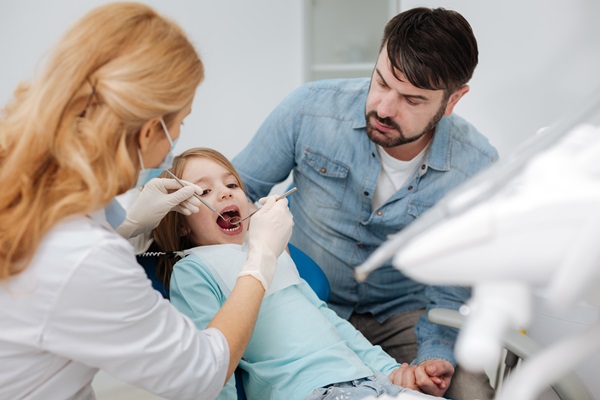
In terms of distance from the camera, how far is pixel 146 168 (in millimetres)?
1092

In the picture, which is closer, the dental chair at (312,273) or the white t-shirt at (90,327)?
the white t-shirt at (90,327)

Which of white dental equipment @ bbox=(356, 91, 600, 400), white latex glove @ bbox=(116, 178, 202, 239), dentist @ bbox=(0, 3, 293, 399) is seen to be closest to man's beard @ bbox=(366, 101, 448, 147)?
white latex glove @ bbox=(116, 178, 202, 239)

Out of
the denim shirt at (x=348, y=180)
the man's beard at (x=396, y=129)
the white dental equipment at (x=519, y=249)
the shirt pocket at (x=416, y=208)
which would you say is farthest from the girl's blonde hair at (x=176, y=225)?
the white dental equipment at (x=519, y=249)

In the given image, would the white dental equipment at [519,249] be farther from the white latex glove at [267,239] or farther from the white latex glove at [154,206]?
the white latex glove at [154,206]

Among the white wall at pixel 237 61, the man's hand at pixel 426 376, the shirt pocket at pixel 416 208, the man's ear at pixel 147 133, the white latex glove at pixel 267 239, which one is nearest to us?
the man's ear at pixel 147 133

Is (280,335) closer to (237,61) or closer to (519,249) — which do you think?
(519,249)

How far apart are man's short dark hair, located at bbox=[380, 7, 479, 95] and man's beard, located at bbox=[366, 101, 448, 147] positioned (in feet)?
0.31

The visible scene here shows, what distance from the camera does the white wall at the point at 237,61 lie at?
3.29 metres

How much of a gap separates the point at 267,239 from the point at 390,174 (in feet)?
2.01

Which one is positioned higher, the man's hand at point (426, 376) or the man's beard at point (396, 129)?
the man's beard at point (396, 129)

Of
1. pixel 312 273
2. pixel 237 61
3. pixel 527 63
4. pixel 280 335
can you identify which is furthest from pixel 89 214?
pixel 237 61

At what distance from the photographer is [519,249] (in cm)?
53

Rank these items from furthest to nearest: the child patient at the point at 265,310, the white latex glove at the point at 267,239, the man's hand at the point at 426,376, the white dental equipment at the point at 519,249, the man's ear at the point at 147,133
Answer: the man's hand at the point at 426,376 < the child patient at the point at 265,310 < the white latex glove at the point at 267,239 < the man's ear at the point at 147,133 < the white dental equipment at the point at 519,249

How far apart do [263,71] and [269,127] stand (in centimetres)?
171
